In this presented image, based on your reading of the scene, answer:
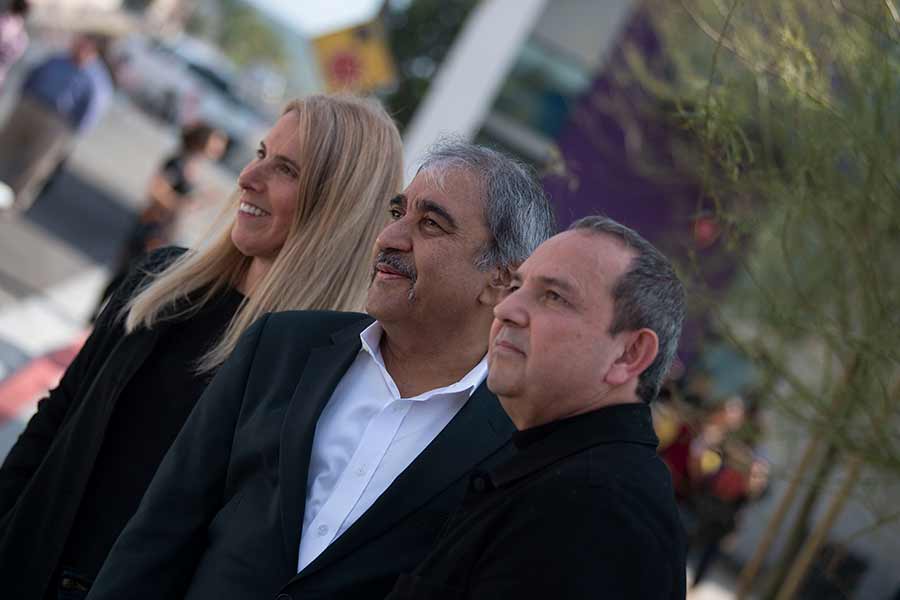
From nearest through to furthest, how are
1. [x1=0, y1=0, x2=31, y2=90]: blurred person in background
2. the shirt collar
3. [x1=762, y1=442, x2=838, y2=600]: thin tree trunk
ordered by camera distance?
the shirt collar, [x1=762, y1=442, x2=838, y2=600]: thin tree trunk, [x1=0, y1=0, x2=31, y2=90]: blurred person in background

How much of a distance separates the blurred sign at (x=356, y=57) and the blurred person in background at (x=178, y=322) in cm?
813

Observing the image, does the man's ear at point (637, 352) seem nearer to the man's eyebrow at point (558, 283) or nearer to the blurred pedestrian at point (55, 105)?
the man's eyebrow at point (558, 283)

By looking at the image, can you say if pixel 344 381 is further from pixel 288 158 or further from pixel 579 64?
pixel 579 64

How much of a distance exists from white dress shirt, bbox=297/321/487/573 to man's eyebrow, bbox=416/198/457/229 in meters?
0.32

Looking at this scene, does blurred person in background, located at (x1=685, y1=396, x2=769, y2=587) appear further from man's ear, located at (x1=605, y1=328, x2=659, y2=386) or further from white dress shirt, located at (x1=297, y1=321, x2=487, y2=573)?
man's ear, located at (x1=605, y1=328, x2=659, y2=386)

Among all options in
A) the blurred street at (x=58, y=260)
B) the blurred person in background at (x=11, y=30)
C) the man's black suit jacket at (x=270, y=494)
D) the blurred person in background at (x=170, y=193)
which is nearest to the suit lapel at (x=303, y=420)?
the man's black suit jacket at (x=270, y=494)

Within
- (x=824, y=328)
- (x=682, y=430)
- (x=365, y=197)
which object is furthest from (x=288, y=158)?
(x=682, y=430)

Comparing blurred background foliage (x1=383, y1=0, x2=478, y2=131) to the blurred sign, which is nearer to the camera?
the blurred sign

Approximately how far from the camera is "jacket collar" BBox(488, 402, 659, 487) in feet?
7.38

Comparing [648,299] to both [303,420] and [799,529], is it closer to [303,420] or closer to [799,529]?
[303,420]

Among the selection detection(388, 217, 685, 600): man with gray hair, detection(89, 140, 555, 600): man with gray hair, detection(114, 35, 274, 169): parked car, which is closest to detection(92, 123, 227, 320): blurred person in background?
detection(89, 140, 555, 600): man with gray hair

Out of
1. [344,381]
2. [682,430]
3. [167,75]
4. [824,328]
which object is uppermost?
[824,328]

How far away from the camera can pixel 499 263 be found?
305 cm

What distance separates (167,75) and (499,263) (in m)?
34.7
